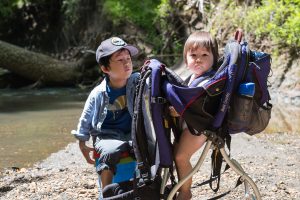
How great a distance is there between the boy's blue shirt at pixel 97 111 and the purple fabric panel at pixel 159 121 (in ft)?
1.62

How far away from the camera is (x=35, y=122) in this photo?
10.4 m

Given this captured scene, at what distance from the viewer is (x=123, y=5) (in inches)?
690

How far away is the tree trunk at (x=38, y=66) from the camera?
52.6 ft

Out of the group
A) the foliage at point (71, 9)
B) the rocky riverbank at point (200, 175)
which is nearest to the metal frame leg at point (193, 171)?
the rocky riverbank at point (200, 175)

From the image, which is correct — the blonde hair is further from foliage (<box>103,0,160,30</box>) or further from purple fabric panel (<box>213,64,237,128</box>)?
foliage (<box>103,0,160,30</box>)

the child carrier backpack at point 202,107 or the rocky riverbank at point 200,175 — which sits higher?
the child carrier backpack at point 202,107

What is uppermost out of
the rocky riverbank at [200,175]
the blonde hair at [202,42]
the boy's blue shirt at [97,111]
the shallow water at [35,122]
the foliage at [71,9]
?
the foliage at [71,9]

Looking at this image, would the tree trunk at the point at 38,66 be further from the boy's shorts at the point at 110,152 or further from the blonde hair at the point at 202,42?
the blonde hair at the point at 202,42

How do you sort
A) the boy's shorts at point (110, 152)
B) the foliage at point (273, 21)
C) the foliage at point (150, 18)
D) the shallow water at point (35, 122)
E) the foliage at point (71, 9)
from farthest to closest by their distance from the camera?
the foliage at point (71, 9)
the foliage at point (150, 18)
the foliage at point (273, 21)
the shallow water at point (35, 122)
the boy's shorts at point (110, 152)

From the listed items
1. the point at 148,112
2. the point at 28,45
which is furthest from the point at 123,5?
the point at 148,112

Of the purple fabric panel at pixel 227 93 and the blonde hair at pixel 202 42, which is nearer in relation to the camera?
the purple fabric panel at pixel 227 93

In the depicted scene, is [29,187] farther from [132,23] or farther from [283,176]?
[132,23]

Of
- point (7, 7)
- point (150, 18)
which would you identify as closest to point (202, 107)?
point (150, 18)

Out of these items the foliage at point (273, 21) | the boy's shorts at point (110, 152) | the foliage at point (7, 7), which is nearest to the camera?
the boy's shorts at point (110, 152)
